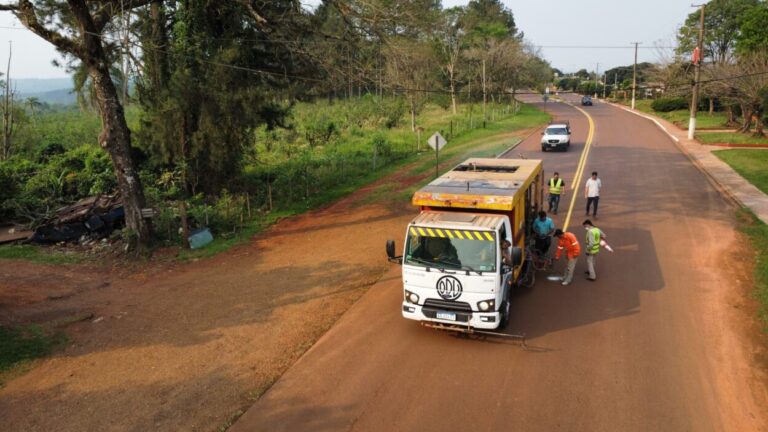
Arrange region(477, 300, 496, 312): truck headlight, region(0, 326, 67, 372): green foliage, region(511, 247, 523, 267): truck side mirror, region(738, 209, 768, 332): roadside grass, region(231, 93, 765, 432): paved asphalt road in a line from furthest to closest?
region(738, 209, 768, 332): roadside grass < region(0, 326, 67, 372): green foliage < region(477, 300, 496, 312): truck headlight < region(511, 247, 523, 267): truck side mirror < region(231, 93, 765, 432): paved asphalt road

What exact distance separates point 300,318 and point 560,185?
10.1 metres

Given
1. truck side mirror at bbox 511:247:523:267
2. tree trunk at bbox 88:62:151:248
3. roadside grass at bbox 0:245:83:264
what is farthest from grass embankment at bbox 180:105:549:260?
truck side mirror at bbox 511:247:523:267

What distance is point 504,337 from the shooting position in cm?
958

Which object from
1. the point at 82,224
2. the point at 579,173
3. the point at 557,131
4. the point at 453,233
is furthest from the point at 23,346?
the point at 557,131

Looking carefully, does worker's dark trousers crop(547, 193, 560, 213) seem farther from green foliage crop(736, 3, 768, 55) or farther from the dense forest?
green foliage crop(736, 3, 768, 55)

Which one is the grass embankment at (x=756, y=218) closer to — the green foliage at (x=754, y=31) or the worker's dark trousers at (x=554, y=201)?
the worker's dark trousers at (x=554, y=201)

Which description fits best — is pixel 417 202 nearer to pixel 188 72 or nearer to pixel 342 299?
pixel 342 299

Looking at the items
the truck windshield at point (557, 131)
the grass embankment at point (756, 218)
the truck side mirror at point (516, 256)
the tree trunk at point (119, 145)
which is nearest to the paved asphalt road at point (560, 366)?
the grass embankment at point (756, 218)

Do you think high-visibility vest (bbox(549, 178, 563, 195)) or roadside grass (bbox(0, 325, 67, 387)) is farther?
high-visibility vest (bbox(549, 178, 563, 195))

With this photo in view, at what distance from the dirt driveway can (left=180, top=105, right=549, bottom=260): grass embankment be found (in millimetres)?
995

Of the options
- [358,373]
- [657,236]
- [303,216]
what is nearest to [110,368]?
[358,373]

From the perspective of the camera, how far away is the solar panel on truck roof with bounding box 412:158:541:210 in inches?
388

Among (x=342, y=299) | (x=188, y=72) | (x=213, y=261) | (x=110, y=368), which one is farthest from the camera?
(x=188, y=72)

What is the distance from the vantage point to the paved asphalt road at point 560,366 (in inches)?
288
